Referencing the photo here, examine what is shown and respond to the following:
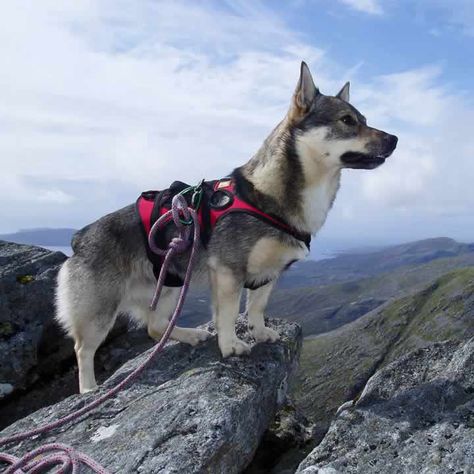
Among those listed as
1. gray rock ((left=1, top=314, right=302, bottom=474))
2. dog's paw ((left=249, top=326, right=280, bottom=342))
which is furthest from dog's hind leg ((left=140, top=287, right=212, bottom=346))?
dog's paw ((left=249, top=326, right=280, bottom=342))

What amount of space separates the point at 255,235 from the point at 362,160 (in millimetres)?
2306

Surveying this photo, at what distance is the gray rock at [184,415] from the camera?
6.56m

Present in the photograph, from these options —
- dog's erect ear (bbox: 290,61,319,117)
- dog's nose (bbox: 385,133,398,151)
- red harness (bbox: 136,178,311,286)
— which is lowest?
red harness (bbox: 136,178,311,286)

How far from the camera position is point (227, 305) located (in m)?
8.98

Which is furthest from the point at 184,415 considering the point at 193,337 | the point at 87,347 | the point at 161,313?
the point at 161,313

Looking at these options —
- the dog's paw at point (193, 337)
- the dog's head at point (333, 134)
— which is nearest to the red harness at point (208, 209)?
the dog's paw at point (193, 337)

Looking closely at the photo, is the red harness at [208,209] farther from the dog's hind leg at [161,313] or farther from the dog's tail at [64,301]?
the dog's tail at [64,301]

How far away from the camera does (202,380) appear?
807 cm

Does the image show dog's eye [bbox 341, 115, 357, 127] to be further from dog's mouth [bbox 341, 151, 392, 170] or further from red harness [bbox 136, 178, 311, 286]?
red harness [bbox 136, 178, 311, 286]

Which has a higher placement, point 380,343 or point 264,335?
point 264,335

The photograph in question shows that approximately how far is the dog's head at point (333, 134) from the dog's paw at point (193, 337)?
13.6 feet

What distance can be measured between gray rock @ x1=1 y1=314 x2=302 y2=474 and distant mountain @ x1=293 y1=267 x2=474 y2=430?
29.8 feet

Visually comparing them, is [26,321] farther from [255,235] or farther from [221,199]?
[255,235]

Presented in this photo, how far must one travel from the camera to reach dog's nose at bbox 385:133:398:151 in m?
8.70
